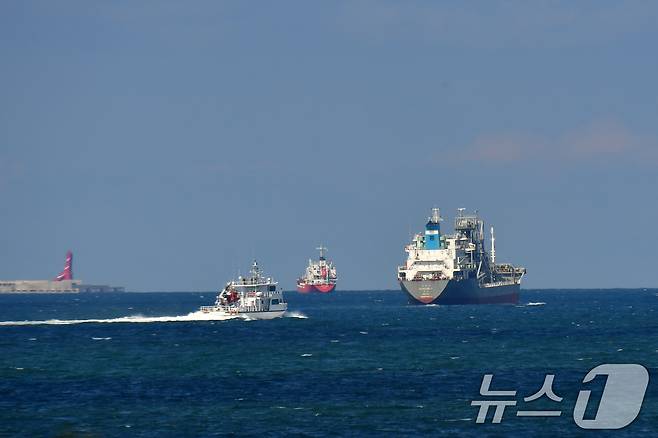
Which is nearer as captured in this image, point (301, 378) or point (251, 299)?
point (301, 378)

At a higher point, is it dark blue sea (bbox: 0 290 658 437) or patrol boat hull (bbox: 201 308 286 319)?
patrol boat hull (bbox: 201 308 286 319)

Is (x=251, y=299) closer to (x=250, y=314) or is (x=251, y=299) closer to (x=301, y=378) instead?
(x=250, y=314)

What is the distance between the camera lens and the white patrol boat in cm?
16162

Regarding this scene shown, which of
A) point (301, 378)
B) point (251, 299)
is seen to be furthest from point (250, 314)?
point (301, 378)

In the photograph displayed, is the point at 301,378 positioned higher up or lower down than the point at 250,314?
lower down

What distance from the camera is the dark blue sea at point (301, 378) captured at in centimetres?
6306

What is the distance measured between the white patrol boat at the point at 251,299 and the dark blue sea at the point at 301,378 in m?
9.20

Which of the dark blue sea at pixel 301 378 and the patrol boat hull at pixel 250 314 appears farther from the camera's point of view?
the patrol boat hull at pixel 250 314

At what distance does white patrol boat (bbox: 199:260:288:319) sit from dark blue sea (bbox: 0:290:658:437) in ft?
30.2

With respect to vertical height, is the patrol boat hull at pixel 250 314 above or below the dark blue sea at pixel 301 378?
above

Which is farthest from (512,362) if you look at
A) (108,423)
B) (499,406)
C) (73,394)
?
(108,423)

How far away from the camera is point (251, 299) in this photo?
532ft

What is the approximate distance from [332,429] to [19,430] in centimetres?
1466

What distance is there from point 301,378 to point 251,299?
77197 millimetres
